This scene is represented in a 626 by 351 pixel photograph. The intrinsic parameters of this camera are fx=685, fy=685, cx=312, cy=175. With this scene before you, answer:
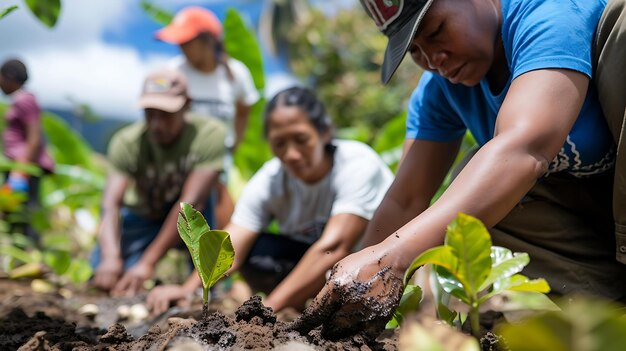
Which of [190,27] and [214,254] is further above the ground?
[214,254]

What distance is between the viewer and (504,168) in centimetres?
113

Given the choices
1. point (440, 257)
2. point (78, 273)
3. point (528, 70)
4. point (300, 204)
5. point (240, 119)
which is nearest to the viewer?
point (440, 257)

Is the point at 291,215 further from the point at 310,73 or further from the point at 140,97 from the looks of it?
the point at 310,73

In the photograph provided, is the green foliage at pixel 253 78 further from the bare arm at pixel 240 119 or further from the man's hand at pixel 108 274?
the man's hand at pixel 108 274

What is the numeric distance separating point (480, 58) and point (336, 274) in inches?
24.3

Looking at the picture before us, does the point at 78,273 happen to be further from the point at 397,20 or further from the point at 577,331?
the point at 577,331

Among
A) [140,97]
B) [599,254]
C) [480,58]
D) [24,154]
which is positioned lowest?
[24,154]

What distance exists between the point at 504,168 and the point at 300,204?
1.72 m

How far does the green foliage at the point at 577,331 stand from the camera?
0.69 meters

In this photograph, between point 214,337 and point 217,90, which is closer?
→ point 214,337

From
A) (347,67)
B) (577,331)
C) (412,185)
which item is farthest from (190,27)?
(347,67)

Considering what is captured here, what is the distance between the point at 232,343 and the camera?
121 centimetres

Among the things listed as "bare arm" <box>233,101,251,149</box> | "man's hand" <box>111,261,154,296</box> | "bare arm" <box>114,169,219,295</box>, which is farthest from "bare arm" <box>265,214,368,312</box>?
"bare arm" <box>233,101,251,149</box>

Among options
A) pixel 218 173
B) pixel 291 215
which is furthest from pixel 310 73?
pixel 291 215
